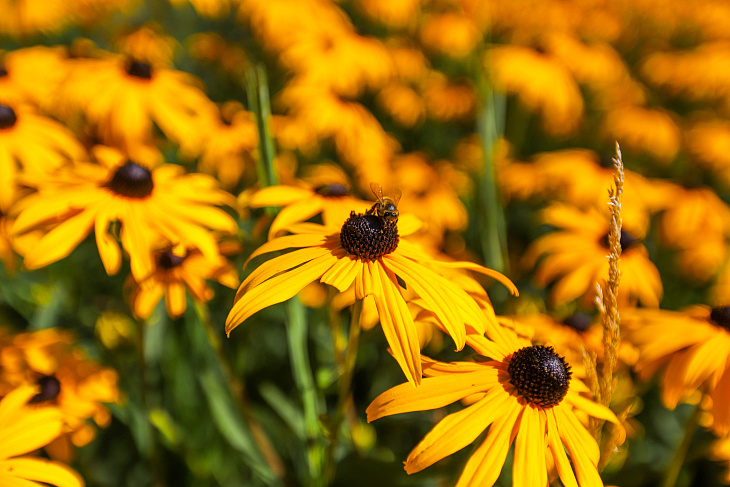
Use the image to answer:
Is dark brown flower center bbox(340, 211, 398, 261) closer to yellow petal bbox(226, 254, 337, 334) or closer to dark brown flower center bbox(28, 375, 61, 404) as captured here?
yellow petal bbox(226, 254, 337, 334)

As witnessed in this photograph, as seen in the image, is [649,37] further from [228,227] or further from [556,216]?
[228,227]

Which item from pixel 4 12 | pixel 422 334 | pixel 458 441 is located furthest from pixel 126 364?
pixel 4 12

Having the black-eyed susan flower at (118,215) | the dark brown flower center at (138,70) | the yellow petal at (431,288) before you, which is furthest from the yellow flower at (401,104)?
the yellow petal at (431,288)

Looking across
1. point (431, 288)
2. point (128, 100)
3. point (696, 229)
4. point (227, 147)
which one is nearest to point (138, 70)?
point (128, 100)

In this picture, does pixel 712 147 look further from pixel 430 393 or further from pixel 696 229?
pixel 430 393

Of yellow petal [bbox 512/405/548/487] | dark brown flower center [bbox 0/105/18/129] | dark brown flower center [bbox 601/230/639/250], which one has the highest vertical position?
dark brown flower center [bbox 0/105/18/129]

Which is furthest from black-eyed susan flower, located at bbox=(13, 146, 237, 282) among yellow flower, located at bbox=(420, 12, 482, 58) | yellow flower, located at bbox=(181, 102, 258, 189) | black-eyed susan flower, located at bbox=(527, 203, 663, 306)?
yellow flower, located at bbox=(420, 12, 482, 58)
